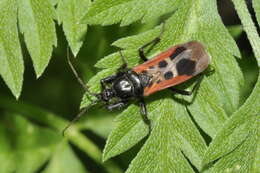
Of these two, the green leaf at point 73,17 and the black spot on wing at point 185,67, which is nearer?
the green leaf at point 73,17

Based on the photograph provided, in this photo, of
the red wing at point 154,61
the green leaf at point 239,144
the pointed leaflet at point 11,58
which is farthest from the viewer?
the red wing at point 154,61

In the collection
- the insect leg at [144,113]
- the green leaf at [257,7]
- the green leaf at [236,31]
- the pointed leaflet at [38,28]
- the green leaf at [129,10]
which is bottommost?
the green leaf at [236,31]

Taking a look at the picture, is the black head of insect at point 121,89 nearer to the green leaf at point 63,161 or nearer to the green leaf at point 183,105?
the green leaf at point 183,105

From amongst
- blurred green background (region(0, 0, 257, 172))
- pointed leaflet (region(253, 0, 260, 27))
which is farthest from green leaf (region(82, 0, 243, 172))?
blurred green background (region(0, 0, 257, 172))

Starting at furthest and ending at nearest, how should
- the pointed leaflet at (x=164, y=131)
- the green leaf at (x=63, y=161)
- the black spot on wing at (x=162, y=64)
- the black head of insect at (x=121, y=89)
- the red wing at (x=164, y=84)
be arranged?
the green leaf at (x=63, y=161) < the black head of insect at (x=121, y=89) < the black spot on wing at (x=162, y=64) < the red wing at (x=164, y=84) < the pointed leaflet at (x=164, y=131)

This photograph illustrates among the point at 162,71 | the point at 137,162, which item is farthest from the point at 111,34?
the point at 137,162

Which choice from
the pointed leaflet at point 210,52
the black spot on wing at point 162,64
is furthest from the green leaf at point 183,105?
the black spot on wing at point 162,64

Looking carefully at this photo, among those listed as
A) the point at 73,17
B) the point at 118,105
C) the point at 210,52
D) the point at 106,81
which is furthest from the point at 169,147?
the point at 73,17

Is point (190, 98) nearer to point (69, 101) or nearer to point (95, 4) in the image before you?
point (95, 4)

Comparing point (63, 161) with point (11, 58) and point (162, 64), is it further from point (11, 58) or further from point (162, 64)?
point (11, 58)
